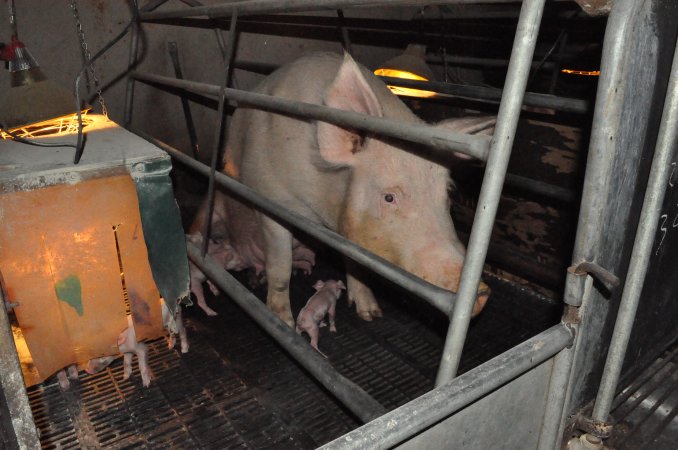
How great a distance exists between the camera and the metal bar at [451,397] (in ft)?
3.40

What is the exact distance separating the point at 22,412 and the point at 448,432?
1002 millimetres

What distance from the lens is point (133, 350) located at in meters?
2.49

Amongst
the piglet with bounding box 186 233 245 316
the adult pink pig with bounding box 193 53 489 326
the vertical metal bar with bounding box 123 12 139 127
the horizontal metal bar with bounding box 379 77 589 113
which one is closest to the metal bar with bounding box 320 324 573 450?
the adult pink pig with bounding box 193 53 489 326

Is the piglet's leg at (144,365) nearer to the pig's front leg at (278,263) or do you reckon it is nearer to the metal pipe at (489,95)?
the pig's front leg at (278,263)

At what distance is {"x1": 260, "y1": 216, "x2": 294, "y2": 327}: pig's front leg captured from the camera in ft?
10.9

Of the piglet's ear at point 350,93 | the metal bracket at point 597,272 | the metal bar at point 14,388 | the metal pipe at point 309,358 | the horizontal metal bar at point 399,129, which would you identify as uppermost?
the piglet's ear at point 350,93

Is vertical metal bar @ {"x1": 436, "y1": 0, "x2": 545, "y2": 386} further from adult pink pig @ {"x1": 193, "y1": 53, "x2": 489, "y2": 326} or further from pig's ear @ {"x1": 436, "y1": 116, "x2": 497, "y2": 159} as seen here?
pig's ear @ {"x1": 436, "y1": 116, "x2": 497, "y2": 159}

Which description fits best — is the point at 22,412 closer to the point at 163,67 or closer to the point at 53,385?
the point at 53,385

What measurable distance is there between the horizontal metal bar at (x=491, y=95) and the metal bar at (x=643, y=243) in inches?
37.6

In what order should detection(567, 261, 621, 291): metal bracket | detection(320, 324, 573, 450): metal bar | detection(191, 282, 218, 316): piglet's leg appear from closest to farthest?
detection(320, 324, 573, 450): metal bar → detection(567, 261, 621, 291): metal bracket → detection(191, 282, 218, 316): piglet's leg

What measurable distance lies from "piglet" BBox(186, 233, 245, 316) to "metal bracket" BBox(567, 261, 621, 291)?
2.68 meters

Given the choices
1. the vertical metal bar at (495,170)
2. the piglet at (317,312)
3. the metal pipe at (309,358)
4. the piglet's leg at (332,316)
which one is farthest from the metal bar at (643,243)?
the piglet's leg at (332,316)

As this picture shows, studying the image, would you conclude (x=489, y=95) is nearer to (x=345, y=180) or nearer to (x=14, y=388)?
(x=345, y=180)

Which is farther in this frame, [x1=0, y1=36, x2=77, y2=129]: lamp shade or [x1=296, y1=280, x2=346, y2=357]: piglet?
[x1=296, y1=280, x2=346, y2=357]: piglet
